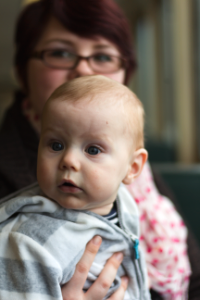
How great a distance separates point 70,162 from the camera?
591mm

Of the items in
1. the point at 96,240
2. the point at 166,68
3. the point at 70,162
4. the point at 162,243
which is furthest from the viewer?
the point at 166,68

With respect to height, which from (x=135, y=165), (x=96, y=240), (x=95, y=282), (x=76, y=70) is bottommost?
(x=95, y=282)

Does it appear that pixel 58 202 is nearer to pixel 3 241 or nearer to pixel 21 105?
pixel 3 241

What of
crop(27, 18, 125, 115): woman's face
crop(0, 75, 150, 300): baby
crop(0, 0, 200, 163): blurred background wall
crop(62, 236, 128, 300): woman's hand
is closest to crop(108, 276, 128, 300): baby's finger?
crop(62, 236, 128, 300): woman's hand

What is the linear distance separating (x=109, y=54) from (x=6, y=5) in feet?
8.69

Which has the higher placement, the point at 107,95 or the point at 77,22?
the point at 77,22

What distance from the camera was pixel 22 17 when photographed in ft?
3.74

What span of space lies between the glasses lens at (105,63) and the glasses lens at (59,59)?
7 centimetres

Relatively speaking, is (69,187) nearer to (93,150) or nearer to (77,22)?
(93,150)

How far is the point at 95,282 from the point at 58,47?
2.48ft

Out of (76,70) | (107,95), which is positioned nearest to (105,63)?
(76,70)

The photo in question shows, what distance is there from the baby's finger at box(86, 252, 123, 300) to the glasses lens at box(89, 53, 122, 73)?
25.6 inches

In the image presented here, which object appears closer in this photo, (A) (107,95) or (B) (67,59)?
(A) (107,95)

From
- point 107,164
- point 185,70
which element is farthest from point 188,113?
point 107,164
